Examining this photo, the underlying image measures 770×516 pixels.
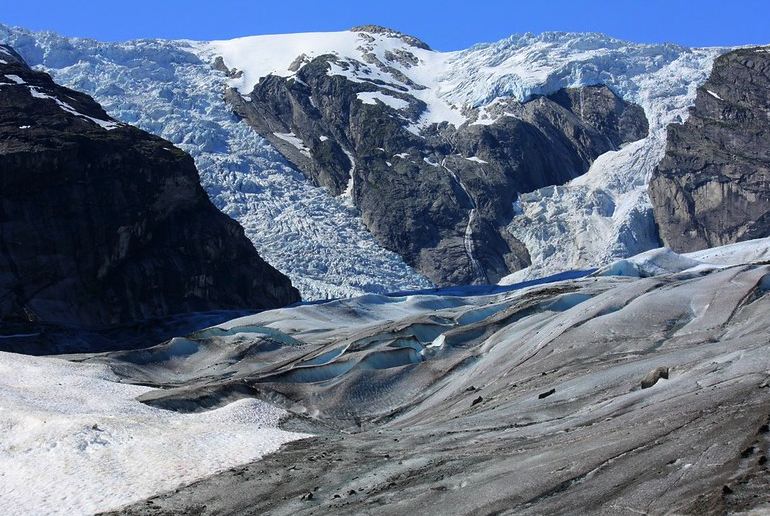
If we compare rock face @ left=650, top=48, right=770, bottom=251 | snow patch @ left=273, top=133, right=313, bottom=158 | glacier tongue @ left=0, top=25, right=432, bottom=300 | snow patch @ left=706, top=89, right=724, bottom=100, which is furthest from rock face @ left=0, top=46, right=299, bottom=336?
snow patch @ left=706, top=89, right=724, bottom=100

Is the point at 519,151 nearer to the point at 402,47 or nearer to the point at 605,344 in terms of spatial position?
the point at 402,47

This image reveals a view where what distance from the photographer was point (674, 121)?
148m

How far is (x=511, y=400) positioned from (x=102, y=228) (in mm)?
67160

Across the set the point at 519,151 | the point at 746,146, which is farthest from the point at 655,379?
the point at 519,151

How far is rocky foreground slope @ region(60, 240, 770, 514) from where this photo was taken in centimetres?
2353

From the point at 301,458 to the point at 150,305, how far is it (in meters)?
70.1

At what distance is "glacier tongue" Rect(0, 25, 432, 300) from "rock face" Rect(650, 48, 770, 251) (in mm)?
31115

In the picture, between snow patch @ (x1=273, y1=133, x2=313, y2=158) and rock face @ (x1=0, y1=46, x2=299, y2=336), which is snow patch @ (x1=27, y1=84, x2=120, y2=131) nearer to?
rock face @ (x1=0, y1=46, x2=299, y2=336)

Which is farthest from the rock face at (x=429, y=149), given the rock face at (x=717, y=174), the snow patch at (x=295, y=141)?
the rock face at (x=717, y=174)

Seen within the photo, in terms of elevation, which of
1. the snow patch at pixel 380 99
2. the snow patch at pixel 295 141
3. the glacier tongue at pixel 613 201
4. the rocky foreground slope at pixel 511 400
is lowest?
the rocky foreground slope at pixel 511 400

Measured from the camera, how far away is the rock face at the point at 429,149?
143500mm

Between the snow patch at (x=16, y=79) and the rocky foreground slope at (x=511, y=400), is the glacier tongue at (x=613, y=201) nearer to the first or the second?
the rocky foreground slope at (x=511, y=400)

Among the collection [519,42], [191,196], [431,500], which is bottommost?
[431,500]

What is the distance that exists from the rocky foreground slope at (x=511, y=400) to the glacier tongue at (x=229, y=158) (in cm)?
5010
